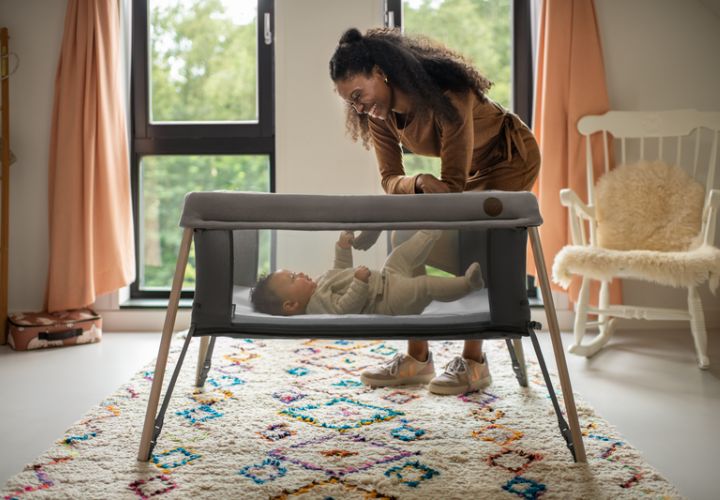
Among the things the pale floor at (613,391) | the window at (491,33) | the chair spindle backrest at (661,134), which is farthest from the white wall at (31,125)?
the chair spindle backrest at (661,134)

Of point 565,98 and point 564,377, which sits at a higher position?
point 565,98

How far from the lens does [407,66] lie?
1755mm

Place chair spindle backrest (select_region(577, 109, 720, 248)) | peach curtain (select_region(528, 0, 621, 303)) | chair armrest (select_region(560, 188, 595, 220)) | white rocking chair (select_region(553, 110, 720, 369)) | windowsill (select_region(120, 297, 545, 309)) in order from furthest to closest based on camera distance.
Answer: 1. windowsill (select_region(120, 297, 545, 309))
2. peach curtain (select_region(528, 0, 621, 303))
3. chair spindle backrest (select_region(577, 109, 720, 248))
4. chair armrest (select_region(560, 188, 595, 220))
5. white rocking chair (select_region(553, 110, 720, 369))

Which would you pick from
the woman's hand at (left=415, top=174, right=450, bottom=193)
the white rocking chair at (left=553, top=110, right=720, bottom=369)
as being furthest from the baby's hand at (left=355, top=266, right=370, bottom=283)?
the white rocking chair at (left=553, top=110, right=720, bottom=369)

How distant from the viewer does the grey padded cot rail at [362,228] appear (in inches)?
60.6

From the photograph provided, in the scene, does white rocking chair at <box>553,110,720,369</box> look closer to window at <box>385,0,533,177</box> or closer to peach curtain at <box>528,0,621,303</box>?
peach curtain at <box>528,0,621,303</box>

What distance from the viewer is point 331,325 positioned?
1.60 m

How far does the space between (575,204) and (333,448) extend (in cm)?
158

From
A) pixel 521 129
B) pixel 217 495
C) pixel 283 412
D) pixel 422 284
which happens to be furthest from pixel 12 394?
pixel 521 129

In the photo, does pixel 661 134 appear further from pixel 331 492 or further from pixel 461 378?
pixel 331 492

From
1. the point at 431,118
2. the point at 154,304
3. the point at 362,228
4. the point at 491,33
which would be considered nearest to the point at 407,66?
the point at 431,118

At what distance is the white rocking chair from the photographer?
2473mm

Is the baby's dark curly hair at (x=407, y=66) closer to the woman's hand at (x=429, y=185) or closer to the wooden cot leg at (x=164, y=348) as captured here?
the woman's hand at (x=429, y=185)

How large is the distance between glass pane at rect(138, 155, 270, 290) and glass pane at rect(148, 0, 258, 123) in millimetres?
210
